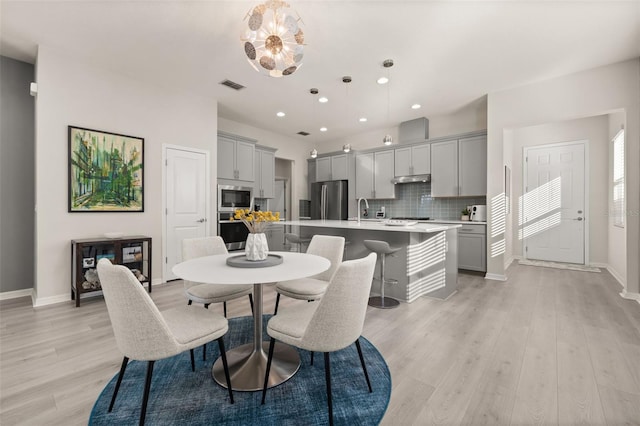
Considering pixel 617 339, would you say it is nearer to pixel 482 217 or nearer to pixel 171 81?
pixel 482 217

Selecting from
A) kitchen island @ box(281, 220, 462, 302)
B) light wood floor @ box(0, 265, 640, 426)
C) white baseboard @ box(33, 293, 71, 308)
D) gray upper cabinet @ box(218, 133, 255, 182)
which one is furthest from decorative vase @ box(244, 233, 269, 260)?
gray upper cabinet @ box(218, 133, 255, 182)

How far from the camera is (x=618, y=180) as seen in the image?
4332 millimetres

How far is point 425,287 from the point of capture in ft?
11.3

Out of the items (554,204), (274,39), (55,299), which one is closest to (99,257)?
(55,299)

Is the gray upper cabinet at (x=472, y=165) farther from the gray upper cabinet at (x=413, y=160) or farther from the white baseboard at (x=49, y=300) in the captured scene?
the white baseboard at (x=49, y=300)

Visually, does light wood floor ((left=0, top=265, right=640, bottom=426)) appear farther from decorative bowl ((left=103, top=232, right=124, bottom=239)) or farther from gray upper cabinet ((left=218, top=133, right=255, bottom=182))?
gray upper cabinet ((left=218, top=133, right=255, bottom=182))

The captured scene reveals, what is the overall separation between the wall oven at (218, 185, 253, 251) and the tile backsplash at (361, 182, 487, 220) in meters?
2.96

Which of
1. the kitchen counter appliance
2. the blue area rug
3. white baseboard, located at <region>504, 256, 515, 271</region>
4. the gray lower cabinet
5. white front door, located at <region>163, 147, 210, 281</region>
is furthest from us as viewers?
white baseboard, located at <region>504, 256, 515, 271</region>

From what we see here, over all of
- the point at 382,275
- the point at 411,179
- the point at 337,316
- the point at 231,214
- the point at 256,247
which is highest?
the point at 411,179

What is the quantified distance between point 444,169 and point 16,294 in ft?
20.9

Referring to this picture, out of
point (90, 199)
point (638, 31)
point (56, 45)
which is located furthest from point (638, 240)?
point (56, 45)

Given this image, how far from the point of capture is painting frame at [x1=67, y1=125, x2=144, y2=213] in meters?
3.31

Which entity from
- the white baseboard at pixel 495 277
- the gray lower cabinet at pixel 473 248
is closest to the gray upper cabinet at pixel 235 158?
the gray lower cabinet at pixel 473 248

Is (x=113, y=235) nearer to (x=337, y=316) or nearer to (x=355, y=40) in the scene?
(x=337, y=316)
